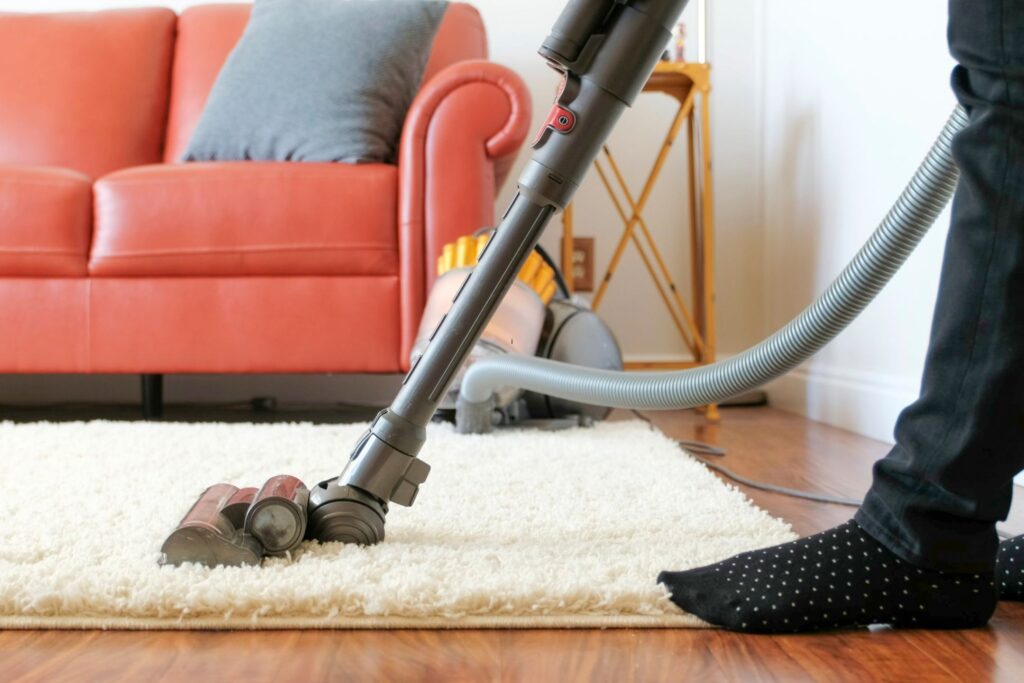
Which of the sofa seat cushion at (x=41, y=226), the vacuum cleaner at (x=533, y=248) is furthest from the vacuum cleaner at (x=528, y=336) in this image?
the vacuum cleaner at (x=533, y=248)

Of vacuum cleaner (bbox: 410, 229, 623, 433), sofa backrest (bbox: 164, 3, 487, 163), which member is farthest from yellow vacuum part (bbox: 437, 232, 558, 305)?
sofa backrest (bbox: 164, 3, 487, 163)

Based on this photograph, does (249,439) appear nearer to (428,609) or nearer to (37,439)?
(37,439)

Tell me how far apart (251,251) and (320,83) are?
0.55 meters

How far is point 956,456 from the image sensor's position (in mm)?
666

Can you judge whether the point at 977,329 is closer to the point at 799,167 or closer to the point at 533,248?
the point at 533,248

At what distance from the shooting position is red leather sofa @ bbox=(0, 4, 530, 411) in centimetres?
212

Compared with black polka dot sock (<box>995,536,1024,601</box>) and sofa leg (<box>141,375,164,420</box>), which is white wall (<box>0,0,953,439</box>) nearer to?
sofa leg (<box>141,375,164,420</box>)

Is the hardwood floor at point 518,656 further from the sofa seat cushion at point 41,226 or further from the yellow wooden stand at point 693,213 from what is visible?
the yellow wooden stand at point 693,213

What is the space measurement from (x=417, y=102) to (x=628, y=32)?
4.72 ft

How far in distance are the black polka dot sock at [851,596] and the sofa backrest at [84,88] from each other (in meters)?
2.50

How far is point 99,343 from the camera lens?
2154 millimetres

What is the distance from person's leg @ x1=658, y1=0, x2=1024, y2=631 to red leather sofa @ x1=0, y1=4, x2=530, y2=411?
146cm

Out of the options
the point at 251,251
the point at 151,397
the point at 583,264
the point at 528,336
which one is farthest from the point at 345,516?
the point at 583,264

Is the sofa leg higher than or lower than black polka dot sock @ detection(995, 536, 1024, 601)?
lower
